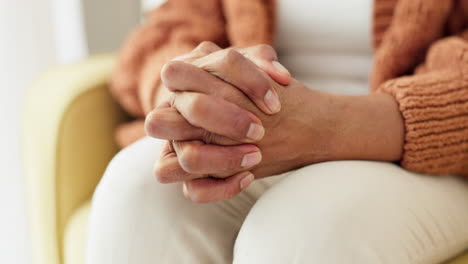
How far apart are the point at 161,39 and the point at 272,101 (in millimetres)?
366

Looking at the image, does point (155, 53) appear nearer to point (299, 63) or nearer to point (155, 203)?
point (299, 63)

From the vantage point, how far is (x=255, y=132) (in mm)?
489

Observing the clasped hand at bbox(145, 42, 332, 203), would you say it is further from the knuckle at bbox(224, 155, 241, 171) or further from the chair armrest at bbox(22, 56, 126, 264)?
the chair armrest at bbox(22, 56, 126, 264)

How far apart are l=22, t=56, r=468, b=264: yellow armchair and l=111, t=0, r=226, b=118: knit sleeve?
0.05 meters

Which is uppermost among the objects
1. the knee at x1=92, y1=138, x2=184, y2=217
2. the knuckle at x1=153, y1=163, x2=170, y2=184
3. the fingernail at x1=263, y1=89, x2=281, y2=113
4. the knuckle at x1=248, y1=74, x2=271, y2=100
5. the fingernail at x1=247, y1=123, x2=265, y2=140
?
the knuckle at x1=248, y1=74, x2=271, y2=100

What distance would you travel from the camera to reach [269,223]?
18.3 inches

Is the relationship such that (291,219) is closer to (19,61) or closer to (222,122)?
(222,122)

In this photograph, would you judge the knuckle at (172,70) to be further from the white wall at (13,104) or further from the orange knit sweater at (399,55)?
the white wall at (13,104)

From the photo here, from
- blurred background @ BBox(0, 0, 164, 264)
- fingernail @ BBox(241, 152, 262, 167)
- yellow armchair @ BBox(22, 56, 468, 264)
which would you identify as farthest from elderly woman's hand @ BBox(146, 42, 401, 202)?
blurred background @ BBox(0, 0, 164, 264)

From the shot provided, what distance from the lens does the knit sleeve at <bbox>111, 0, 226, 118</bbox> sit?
803 mm

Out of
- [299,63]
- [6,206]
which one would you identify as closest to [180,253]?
[299,63]

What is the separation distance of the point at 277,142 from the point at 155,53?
351 mm

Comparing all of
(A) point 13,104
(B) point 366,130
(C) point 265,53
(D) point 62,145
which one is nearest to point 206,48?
(C) point 265,53

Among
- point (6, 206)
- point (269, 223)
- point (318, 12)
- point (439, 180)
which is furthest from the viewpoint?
point (6, 206)
